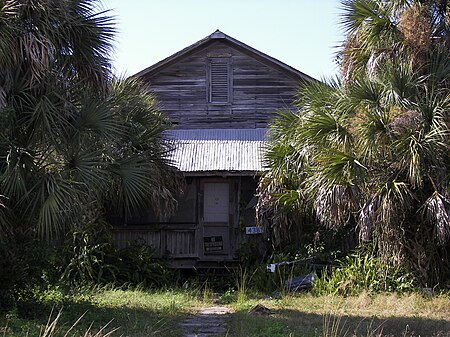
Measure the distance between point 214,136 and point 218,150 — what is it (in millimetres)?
1479

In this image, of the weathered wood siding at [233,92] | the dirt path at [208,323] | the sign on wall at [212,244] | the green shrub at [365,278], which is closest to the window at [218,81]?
the weathered wood siding at [233,92]

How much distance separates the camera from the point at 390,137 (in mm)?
11984

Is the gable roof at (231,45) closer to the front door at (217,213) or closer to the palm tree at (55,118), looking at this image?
the front door at (217,213)

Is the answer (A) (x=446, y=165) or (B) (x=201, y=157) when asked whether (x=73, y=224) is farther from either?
(B) (x=201, y=157)

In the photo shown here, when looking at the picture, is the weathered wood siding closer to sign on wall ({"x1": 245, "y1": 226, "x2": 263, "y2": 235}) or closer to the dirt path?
sign on wall ({"x1": 245, "y1": 226, "x2": 263, "y2": 235})

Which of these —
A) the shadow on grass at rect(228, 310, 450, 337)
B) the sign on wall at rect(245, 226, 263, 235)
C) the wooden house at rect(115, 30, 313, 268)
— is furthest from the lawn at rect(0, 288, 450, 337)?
the wooden house at rect(115, 30, 313, 268)

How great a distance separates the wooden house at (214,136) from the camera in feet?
56.3

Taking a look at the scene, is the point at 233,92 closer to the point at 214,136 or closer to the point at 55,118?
the point at 214,136

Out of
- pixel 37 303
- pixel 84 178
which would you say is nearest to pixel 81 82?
pixel 84 178

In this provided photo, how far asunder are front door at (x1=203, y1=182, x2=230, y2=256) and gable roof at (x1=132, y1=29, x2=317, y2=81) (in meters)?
4.94

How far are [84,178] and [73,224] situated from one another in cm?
76

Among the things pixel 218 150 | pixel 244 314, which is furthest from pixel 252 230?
pixel 244 314

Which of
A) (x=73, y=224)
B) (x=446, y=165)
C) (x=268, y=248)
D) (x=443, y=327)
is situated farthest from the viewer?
(x=268, y=248)

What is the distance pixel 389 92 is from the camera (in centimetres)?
1241
